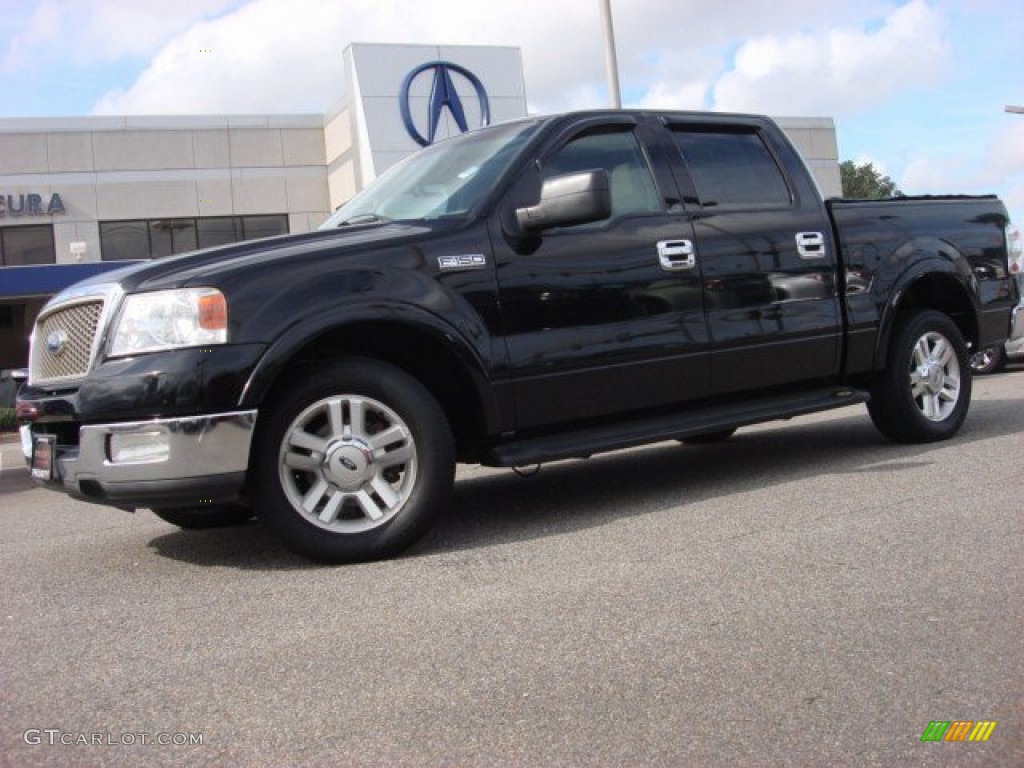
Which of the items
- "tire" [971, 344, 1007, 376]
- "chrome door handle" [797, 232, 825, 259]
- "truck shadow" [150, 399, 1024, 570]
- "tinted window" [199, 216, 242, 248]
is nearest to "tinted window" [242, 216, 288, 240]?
"tinted window" [199, 216, 242, 248]

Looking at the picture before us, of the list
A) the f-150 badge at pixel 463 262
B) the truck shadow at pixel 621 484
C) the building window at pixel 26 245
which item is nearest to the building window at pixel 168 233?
the building window at pixel 26 245

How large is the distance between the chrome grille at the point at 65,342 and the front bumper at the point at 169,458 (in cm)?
39

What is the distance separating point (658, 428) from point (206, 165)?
26.9 meters

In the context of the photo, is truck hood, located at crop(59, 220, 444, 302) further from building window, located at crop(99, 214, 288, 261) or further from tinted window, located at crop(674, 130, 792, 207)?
building window, located at crop(99, 214, 288, 261)

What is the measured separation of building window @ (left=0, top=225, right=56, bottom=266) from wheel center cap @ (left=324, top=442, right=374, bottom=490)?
2717cm

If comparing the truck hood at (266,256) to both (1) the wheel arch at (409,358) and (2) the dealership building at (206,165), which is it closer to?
(1) the wheel arch at (409,358)

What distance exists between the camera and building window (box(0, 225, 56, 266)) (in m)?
28.4

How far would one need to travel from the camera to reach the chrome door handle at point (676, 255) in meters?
5.36

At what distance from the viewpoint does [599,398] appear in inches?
201

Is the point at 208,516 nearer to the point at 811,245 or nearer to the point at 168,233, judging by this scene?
the point at 811,245

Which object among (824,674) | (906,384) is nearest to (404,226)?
(824,674)

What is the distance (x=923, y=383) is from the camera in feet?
21.9

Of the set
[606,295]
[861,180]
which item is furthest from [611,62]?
[861,180]

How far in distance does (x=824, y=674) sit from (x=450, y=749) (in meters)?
1.11
